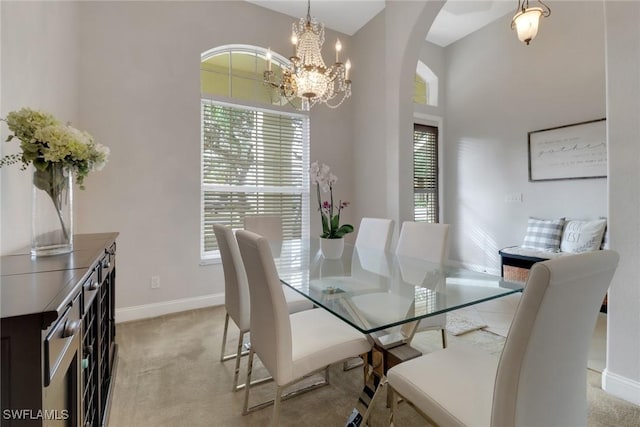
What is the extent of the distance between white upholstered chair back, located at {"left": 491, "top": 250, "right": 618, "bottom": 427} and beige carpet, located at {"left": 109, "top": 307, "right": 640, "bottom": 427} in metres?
0.90

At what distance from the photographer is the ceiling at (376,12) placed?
3.53 m

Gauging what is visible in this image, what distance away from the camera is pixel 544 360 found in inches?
32.3

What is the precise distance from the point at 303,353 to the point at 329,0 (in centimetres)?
375

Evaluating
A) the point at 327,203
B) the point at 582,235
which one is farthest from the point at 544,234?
the point at 327,203

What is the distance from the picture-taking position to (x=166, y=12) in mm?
3041

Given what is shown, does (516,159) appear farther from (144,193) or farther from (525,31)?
(144,193)

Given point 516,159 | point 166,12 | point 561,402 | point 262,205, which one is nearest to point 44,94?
point 166,12

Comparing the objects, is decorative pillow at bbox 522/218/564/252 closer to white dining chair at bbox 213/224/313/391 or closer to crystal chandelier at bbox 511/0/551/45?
crystal chandelier at bbox 511/0/551/45

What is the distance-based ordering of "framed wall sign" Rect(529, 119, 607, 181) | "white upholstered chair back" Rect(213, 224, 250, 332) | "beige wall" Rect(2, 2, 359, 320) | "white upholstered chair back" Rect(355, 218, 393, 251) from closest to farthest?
"white upholstered chair back" Rect(213, 224, 250, 332) < "white upholstered chair back" Rect(355, 218, 393, 251) < "beige wall" Rect(2, 2, 359, 320) < "framed wall sign" Rect(529, 119, 607, 181)

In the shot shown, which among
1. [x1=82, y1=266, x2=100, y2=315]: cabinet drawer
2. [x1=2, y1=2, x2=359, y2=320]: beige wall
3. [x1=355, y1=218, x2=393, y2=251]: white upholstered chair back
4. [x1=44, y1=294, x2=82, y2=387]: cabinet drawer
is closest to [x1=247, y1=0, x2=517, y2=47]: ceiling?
[x1=2, y1=2, x2=359, y2=320]: beige wall

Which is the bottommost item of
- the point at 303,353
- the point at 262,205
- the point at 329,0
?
the point at 303,353

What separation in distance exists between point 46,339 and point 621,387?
265cm

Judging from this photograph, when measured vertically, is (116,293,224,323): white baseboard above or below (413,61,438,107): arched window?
below

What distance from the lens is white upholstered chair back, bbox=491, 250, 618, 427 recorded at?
0.75m
